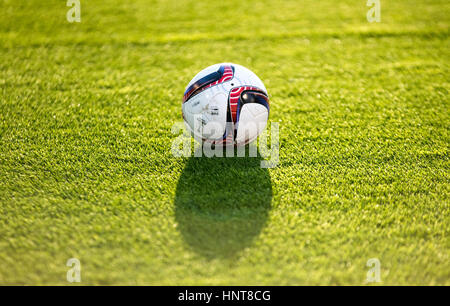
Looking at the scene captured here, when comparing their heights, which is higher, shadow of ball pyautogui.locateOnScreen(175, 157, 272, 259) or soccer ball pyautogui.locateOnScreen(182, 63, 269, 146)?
soccer ball pyautogui.locateOnScreen(182, 63, 269, 146)

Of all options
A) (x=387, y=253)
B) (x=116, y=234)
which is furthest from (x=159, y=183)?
(x=387, y=253)

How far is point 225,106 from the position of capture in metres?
2.70

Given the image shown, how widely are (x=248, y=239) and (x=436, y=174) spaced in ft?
5.71

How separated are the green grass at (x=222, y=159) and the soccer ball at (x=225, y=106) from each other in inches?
13.9

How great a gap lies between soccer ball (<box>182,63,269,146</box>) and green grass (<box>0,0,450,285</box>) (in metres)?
0.35

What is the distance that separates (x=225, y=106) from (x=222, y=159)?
1.84 ft

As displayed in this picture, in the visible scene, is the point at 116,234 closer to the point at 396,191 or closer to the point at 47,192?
the point at 47,192

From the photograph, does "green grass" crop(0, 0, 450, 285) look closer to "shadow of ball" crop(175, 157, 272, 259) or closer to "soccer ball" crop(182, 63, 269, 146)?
"shadow of ball" crop(175, 157, 272, 259)

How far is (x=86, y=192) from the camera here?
9.32ft

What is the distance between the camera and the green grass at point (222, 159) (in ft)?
7.97

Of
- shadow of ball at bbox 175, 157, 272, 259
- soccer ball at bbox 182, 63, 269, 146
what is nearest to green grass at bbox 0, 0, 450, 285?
shadow of ball at bbox 175, 157, 272, 259

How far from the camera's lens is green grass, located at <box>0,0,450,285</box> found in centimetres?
243

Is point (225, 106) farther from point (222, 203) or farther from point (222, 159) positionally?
point (222, 203)

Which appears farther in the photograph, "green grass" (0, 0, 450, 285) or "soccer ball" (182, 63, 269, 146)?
"soccer ball" (182, 63, 269, 146)
